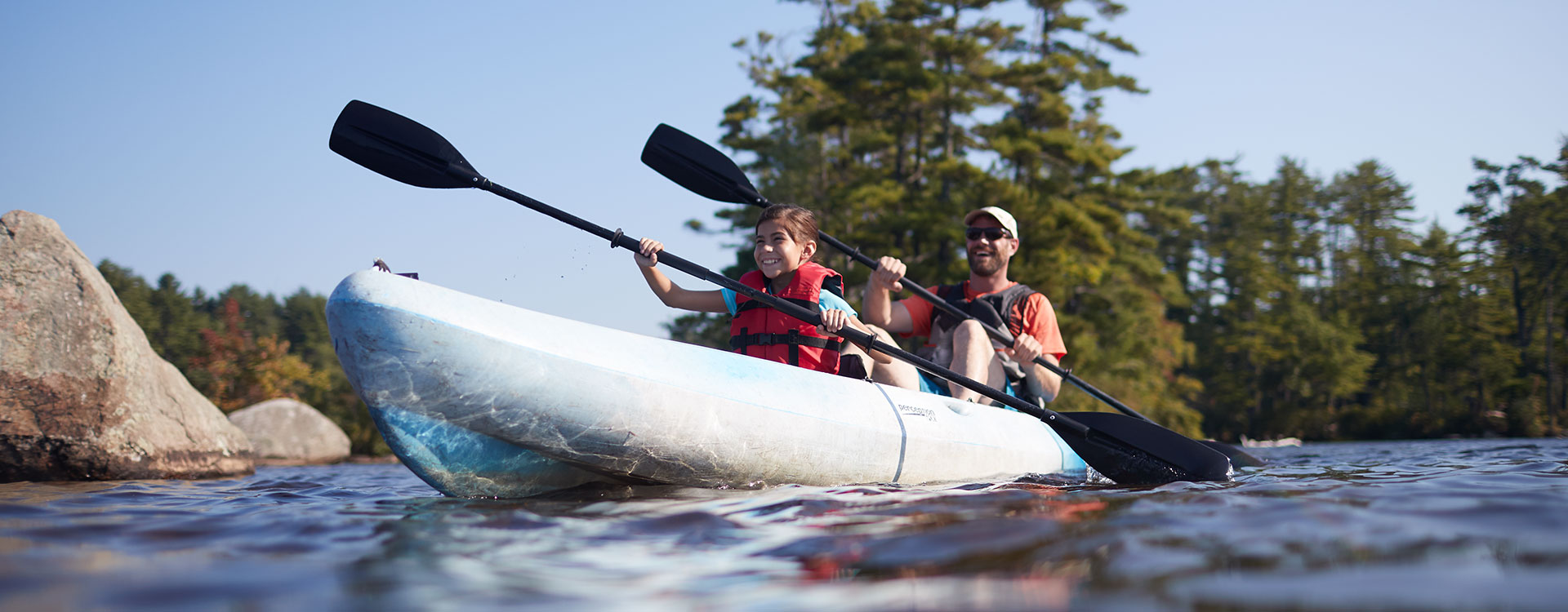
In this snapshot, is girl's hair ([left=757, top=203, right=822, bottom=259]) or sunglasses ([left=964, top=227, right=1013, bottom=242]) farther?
sunglasses ([left=964, top=227, right=1013, bottom=242])

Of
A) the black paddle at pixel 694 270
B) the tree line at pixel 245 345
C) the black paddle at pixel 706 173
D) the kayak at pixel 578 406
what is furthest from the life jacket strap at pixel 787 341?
the tree line at pixel 245 345

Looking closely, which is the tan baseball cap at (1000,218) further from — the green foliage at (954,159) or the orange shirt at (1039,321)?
the green foliage at (954,159)

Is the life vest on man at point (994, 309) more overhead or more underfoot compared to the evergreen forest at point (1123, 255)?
more underfoot

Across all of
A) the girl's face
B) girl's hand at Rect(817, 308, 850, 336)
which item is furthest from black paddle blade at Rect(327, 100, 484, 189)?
girl's hand at Rect(817, 308, 850, 336)

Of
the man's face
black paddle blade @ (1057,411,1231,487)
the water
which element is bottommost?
the water

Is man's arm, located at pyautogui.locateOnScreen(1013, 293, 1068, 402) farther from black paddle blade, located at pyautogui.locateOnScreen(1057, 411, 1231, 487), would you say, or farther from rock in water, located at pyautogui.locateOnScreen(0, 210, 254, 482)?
rock in water, located at pyautogui.locateOnScreen(0, 210, 254, 482)

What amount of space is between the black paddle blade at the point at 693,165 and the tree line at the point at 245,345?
2492mm

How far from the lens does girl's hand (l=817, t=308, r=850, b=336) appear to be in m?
3.59

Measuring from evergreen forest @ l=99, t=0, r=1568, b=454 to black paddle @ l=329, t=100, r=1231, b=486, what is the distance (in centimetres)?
1199

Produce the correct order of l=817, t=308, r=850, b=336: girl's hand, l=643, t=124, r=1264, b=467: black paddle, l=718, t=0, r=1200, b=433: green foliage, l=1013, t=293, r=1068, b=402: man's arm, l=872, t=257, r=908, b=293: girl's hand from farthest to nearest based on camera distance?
l=718, t=0, r=1200, b=433: green foliage < l=1013, t=293, r=1068, b=402: man's arm < l=643, t=124, r=1264, b=467: black paddle < l=872, t=257, r=908, b=293: girl's hand < l=817, t=308, r=850, b=336: girl's hand

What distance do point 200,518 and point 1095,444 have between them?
11.3 feet

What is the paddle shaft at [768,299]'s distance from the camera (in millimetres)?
3604

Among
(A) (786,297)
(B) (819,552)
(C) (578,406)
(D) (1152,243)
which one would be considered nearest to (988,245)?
(A) (786,297)

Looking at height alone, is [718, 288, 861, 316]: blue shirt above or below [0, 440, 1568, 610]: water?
above
